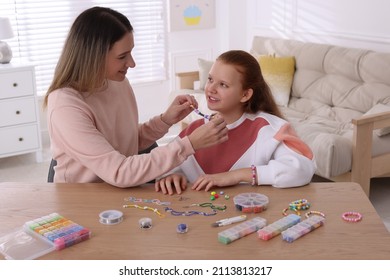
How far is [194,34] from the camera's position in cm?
569

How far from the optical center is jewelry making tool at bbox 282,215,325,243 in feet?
4.78

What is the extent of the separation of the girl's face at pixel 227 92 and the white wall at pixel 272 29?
235cm

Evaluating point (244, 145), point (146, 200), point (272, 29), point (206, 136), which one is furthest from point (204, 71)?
point (146, 200)

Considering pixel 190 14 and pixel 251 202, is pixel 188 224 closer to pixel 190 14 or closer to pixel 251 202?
pixel 251 202

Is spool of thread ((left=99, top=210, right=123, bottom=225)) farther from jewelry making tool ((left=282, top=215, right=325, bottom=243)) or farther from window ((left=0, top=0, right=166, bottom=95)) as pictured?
window ((left=0, top=0, right=166, bottom=95))

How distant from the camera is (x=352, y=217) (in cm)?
159

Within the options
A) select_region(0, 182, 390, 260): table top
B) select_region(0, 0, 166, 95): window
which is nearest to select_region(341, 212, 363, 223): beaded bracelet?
select_region(0, 182, 390, 260): table top

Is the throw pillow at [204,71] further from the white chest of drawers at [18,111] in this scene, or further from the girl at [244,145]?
the girl at [244,145]

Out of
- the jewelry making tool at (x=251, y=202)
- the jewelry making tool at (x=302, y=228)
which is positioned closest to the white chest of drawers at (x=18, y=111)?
the jewelry making tool at (x=251, y=202)

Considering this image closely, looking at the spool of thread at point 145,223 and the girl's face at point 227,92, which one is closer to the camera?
the spool of thread at point 145,223

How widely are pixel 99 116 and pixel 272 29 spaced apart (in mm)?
3475

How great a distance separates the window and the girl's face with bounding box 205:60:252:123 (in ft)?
10.7

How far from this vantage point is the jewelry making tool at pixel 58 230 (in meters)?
1.45

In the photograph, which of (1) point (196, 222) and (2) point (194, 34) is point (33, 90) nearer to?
(2) point (194, 34)
